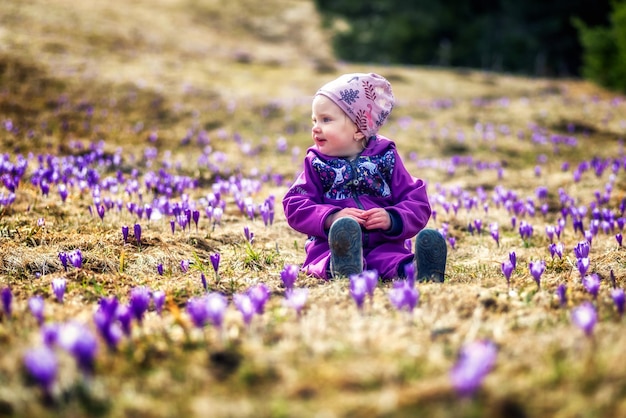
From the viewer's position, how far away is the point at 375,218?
416 cm

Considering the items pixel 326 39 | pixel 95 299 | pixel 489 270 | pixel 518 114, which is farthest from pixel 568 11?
pixel 95 299

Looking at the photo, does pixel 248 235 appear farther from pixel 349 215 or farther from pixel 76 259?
pixel 76 259

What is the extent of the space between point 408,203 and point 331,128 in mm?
857

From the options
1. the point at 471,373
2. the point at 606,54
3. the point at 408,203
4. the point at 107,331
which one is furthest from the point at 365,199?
the point at 606,54

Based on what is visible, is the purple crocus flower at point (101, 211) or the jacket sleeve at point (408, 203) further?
the purple crocus flower at point (101, 211)

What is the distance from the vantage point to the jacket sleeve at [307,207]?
4246 mm

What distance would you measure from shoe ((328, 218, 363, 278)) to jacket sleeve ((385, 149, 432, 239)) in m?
0.61

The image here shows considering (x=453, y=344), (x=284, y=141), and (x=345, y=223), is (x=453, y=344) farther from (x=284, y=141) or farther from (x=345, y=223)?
(x=284, y=141)

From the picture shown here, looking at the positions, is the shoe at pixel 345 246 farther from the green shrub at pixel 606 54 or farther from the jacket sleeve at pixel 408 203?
the green shrub at pixel 606 54

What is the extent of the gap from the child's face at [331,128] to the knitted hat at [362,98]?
46mm

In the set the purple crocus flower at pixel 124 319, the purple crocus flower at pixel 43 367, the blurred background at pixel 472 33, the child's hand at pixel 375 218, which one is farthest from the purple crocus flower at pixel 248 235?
the blurred background at pixel 472 33

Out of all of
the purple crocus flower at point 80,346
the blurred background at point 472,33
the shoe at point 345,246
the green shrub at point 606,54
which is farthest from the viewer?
the blurred background at point 472,33

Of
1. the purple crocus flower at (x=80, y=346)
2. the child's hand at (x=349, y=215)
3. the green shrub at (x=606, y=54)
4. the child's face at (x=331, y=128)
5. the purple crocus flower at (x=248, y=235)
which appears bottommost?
the purple crocus flower at (x=248, y=235)

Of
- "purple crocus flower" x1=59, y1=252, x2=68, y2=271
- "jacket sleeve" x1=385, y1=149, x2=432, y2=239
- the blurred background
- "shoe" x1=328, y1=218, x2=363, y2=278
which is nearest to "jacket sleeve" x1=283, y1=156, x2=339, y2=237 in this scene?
"shoe" x1=328, y1=218, x2=363, y2=278
